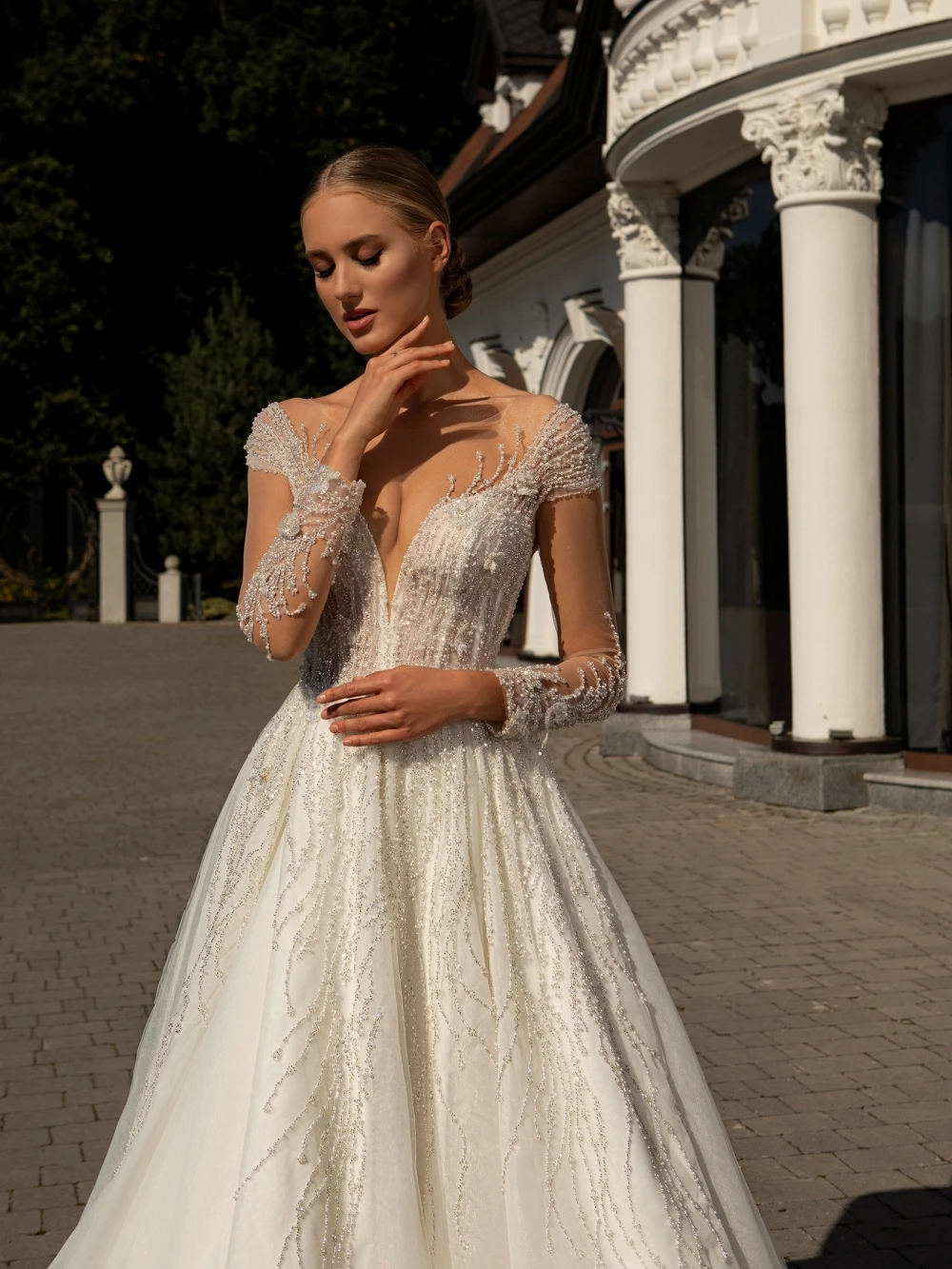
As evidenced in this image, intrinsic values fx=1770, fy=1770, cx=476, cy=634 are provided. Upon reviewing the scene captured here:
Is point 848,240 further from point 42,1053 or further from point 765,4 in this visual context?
point 42,1053

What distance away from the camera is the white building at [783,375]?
10383 millimetres

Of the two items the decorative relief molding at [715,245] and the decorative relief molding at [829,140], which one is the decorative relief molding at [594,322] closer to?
the decorative relief molding at [715,245]

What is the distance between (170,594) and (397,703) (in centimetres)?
3208

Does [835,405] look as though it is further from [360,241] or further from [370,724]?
[370,724]

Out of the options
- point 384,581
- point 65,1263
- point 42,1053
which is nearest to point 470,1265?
point 65,1263

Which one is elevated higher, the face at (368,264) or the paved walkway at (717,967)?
the face at (368,264)

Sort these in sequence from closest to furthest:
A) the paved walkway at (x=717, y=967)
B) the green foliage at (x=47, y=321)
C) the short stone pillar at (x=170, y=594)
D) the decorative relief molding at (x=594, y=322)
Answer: the paved walkway at (x=717, y=967) → the decorative relief molding at (x=594, y=322) → the short stone pillar at (x=170, y=594) → the green foliage at (x=47, y=321)

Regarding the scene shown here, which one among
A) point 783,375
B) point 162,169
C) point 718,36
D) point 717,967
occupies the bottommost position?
point 717,967

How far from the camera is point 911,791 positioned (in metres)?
10.2

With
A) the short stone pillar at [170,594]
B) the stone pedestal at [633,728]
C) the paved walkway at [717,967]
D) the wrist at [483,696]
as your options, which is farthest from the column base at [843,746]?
the short stone pillar at [170,594]

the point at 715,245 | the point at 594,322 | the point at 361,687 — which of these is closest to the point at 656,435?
the point at 715,245

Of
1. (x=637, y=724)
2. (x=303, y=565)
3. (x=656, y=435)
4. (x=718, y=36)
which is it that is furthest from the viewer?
(x=637, y=724)

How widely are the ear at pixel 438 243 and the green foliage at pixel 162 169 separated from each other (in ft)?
111

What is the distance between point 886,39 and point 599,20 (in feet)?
12.9
